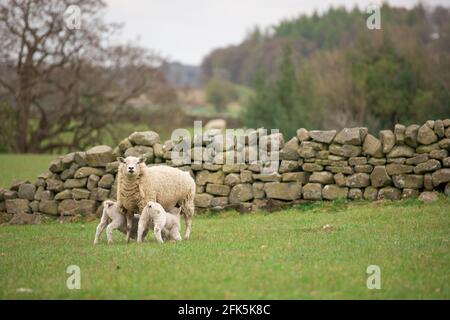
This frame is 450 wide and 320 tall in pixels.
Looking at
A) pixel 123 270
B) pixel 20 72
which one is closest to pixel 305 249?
pixel 123 270

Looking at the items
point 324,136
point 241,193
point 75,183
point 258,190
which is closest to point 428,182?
point 324,136

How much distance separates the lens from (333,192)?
59.2 feet

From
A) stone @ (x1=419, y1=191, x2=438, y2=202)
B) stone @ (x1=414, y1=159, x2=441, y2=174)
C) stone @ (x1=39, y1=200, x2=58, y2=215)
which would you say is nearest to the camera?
stone @ (x1=419, y1=191, x2=438, y2=202)

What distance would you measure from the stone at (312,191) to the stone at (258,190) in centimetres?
104

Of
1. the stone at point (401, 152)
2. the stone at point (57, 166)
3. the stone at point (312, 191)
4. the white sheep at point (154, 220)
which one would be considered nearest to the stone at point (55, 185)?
the stone at point (57, 166)

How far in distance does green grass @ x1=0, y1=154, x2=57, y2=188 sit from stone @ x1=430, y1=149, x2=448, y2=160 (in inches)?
512

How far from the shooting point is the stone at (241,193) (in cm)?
1842

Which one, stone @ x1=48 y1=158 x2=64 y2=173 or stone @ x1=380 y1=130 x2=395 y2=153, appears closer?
stone @ x1=380 y1=130 x2=395 y2=153

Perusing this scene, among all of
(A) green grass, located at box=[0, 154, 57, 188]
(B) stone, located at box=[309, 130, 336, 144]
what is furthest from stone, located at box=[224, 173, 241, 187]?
(A) green grass, located at box=[0, 154, 57, 188]

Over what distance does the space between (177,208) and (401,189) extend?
20.4 feet

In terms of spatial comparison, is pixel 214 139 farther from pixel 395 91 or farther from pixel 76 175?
pixel 395 91

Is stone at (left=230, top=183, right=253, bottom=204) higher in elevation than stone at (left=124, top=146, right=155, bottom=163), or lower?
lower

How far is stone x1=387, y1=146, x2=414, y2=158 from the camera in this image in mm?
17594

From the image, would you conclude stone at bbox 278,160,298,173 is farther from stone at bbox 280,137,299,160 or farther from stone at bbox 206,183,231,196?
stone at bbox 206,183,231,196
